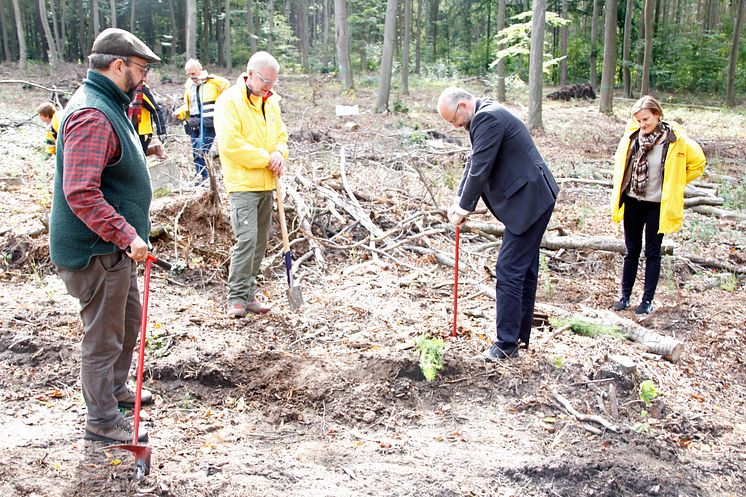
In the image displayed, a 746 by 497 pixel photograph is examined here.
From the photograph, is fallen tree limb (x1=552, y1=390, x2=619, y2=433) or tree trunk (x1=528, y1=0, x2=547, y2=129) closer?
fallen tree limb (x1=552, y1=390, x2=619, y2=433)

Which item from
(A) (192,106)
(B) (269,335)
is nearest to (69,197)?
(B) (269,335)

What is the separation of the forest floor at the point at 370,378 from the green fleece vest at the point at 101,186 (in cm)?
112

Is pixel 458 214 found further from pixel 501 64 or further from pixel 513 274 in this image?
pixel 501 64

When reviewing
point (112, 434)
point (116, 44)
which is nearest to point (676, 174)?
point (116, 44)

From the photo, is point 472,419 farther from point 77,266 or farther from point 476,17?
point 476,17

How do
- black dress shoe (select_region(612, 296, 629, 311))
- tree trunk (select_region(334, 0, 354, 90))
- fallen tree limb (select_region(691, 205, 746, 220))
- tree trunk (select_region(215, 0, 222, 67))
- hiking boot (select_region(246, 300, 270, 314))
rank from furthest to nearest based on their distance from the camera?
tree trunk (select_region(215, 0, 222, 67)) → tree trunk (select_region(334, 0, 354, 90)) → fallen tree limb (select_region(691, 205, 746, 220)) → black dress shoe (select_region(612, 296, 629, 311)) → hiking boot (select_region(246, 300, 270, 314))

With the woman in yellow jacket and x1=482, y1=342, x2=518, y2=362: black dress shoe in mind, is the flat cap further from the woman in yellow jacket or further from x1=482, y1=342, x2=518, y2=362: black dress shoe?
the woman in yellow jacket

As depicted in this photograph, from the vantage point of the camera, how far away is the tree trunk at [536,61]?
52.5 feet

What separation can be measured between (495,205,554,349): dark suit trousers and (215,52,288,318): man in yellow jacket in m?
2.19

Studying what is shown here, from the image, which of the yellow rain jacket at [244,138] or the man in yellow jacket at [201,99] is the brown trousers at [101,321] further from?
the man in yellow jacket at [201,99]

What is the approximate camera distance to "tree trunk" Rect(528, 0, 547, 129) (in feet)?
52.5

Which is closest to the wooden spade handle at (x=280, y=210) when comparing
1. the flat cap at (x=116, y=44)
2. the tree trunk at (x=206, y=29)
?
the flat cap at (x=116, y=44)

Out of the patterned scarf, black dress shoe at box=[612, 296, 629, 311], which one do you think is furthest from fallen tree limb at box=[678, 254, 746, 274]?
the patterned scarf

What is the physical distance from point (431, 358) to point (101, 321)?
2197 mm
